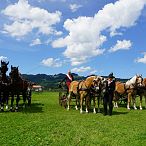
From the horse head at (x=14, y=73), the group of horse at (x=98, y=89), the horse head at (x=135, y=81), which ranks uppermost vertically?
the horse head at (x=14, y=73)

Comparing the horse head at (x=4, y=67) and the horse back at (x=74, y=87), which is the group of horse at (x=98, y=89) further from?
the horse head at (x=4, y=67)

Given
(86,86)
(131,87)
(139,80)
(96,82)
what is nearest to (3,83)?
(86,86)

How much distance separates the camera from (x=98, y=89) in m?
24.2

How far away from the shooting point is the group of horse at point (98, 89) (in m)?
24.1

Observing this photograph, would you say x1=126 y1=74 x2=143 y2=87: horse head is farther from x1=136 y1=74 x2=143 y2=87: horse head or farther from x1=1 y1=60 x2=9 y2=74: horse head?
x1=1 y1=60 x2=9 y2=74: horse head

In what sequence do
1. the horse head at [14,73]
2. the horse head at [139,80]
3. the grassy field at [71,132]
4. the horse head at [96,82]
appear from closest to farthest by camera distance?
the grassy field at [71,132] → the horse head at [14,73] → the horse head at [96,82] → the horse head at [139,80]

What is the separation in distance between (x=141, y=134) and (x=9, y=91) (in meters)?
11.6

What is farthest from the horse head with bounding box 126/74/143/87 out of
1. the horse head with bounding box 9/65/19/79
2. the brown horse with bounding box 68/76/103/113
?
the horse head with bounding box 9/65/19/79

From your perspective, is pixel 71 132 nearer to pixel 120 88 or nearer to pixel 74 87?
pixel 74 87

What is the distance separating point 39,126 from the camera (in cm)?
1767

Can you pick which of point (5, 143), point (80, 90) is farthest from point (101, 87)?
point (5, 143)

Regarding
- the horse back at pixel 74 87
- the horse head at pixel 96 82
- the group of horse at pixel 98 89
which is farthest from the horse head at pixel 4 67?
the horse head at pixel 96 82

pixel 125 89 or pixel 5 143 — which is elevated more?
pixel 125 89

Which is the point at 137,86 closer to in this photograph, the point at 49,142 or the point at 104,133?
the point at 104,133
